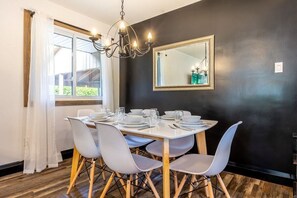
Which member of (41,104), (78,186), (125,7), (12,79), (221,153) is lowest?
(78,186)

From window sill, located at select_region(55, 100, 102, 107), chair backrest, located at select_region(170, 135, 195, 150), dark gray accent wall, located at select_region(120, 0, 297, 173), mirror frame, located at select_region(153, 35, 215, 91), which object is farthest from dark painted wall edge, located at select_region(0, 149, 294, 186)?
mirror frame, located at select_region(153, 35, 215, 91)

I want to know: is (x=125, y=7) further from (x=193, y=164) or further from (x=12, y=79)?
(x=193, y=164)

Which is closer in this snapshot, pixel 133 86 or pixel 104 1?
pixel 104 1

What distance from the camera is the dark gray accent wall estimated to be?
6.98ft

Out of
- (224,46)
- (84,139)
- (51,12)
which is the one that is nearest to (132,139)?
(84,139)

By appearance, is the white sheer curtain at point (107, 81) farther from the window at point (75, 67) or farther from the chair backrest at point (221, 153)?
the chair backrest at point (221, 153)

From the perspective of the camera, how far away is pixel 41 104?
2578mm

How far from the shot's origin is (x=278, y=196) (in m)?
1.90

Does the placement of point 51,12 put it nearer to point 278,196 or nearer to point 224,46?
point 224,46

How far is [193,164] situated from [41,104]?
7.01 feet

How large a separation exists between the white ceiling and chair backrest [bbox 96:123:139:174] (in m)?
2.19

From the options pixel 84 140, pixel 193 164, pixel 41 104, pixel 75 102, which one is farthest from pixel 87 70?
pixel 193 164

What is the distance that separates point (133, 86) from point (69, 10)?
65.2 inches

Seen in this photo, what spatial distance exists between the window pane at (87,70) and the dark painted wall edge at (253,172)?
4.50ft
